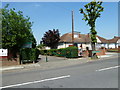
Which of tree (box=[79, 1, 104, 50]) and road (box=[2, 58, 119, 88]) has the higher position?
tree (box=[79, 1, 104, 50])

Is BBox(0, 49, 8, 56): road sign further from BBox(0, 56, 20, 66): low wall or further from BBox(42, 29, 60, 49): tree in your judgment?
BBox(42, 29, 60, 49): tree

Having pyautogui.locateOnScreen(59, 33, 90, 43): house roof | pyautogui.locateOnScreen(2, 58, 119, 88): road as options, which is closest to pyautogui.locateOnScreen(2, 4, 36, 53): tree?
pyautogui.locateOnScreen(2, 58, 119, 88): road

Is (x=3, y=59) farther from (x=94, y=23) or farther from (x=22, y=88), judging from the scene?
(x=94, y=23)

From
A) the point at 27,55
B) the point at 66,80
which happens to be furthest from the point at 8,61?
the point at 66,80

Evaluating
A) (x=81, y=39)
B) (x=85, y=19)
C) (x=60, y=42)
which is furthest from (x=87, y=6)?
(x=81, y=39)

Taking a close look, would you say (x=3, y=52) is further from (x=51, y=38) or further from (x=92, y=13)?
(x=51, y=38)

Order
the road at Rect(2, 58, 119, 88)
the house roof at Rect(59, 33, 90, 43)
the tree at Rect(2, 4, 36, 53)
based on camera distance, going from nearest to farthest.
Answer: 1. the road at Rect(2, 58, 119, 88)
2. the tree at Rect(2, 4, 36, 53)
3. the house roof at Rect(59, 33, 90, 43)

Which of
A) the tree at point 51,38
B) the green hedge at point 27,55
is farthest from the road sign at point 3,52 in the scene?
the tree at point 51,38

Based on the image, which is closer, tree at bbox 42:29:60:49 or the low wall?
the low wall

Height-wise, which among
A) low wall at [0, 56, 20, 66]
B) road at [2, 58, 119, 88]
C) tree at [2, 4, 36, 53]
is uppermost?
tree at [2, 4, 36, 53]

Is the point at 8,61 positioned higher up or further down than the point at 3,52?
further down

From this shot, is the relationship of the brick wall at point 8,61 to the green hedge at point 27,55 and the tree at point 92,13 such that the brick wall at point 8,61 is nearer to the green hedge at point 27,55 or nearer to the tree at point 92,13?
the green hedge at point 27,55

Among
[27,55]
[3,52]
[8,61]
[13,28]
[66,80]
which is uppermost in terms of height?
[13,28]

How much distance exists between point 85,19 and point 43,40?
2191cm
